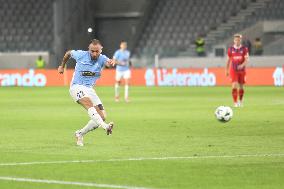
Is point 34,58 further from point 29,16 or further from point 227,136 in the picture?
point 227,136

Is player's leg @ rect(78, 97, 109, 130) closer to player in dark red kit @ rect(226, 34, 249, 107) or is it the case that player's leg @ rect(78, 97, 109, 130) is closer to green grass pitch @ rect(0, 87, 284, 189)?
green grass pitch @ rect(0, 87, 284, 189)

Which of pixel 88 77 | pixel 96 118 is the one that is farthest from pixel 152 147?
pixel 88 77

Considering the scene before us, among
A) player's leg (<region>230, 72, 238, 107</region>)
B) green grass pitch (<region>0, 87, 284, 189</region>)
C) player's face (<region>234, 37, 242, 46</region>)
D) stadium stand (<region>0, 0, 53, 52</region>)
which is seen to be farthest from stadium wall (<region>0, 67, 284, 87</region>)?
green grass pitch (<region>0, 87, 284, 189</region>)

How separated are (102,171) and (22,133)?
708 cm

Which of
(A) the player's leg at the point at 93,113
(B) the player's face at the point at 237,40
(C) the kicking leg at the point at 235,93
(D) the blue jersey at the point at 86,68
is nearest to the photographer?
(A) the player's leg at the point at 93,113

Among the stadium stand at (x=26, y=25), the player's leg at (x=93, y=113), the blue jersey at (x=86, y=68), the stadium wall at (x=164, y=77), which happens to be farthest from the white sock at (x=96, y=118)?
the stadium stand at (x=26, y=25)

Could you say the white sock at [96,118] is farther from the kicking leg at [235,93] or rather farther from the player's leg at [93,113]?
the kicking leg at [235,93]

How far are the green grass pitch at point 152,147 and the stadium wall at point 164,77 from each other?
651 inches

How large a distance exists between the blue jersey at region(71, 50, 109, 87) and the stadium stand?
139ft

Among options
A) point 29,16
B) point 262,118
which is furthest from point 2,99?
point 29,16

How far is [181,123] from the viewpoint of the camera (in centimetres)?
2161

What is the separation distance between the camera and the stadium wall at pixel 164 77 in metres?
45.5

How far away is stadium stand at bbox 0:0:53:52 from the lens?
59.4m

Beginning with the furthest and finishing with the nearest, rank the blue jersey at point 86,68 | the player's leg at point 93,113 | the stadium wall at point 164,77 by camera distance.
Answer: the stadium wall at point 164,77, the blue jersey at point 86,68, the player's leg at point 93,113
